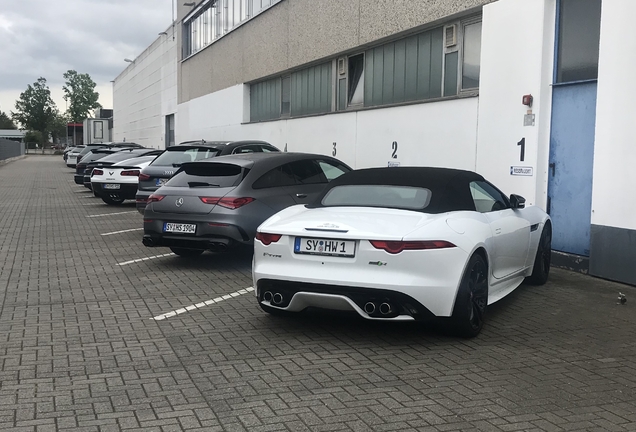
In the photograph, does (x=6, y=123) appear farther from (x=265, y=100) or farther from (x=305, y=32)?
(x=305, y=32)

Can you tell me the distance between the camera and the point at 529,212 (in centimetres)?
789

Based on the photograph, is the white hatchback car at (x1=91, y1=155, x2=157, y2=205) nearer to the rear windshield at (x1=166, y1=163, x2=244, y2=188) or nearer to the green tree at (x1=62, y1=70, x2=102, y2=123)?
the rear windshield at (x1=166, y1=163, x2=244, y2=188)

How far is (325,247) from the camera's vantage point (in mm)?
5746

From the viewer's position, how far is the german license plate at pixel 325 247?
5.63 m

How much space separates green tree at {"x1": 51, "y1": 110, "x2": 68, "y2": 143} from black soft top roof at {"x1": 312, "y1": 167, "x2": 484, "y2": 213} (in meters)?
167

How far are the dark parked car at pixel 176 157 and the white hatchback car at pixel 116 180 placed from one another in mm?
4526

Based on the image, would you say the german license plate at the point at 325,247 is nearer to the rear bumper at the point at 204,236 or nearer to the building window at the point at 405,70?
the rear bumper at the point at 204,236

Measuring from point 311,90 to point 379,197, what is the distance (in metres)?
13.5

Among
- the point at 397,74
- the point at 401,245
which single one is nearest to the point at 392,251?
the point at 401,245

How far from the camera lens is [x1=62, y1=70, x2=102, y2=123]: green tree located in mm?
164875

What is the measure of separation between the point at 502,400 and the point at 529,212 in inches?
148

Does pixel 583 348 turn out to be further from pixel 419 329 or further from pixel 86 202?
pixel 86 202

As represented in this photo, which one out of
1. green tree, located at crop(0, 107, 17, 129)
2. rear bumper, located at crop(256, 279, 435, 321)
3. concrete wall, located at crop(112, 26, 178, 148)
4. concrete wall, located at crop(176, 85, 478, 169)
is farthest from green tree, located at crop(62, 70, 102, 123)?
rear bumper, located at crop(256, 279, 435, 321)

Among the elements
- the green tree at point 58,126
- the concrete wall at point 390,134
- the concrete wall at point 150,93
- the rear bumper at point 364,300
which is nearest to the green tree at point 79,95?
the green tree at point 58,126
